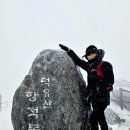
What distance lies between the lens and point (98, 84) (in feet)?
26.2

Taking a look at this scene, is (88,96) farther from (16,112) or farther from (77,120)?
(16,112)

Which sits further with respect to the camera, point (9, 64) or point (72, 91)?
point (9, 64)

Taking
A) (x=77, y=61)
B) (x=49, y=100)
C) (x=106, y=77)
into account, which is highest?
(x=77, y=61)

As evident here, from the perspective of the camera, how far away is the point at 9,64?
88875 mm

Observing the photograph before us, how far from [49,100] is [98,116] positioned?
44.3 inches

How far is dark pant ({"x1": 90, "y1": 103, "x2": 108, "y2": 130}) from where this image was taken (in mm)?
8070

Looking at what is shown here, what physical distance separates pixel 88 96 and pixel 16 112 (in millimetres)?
1634

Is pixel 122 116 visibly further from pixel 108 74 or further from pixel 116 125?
pixel 108 74

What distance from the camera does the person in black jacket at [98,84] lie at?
7949 millimetres

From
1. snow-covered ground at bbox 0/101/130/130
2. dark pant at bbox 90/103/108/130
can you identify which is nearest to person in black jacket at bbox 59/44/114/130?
dark pant at bbox 90/103/108/130

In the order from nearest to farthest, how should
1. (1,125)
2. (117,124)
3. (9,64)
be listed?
(117,124) → (1,125) → (9,64)

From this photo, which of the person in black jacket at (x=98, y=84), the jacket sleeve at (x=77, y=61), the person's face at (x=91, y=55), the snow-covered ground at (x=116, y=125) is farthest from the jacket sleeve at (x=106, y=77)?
the snow-covered ground at (x=116, y=125)

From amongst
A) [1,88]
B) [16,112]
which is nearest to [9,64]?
[1,88]

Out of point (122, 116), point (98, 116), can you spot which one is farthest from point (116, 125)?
point (98, 116)
